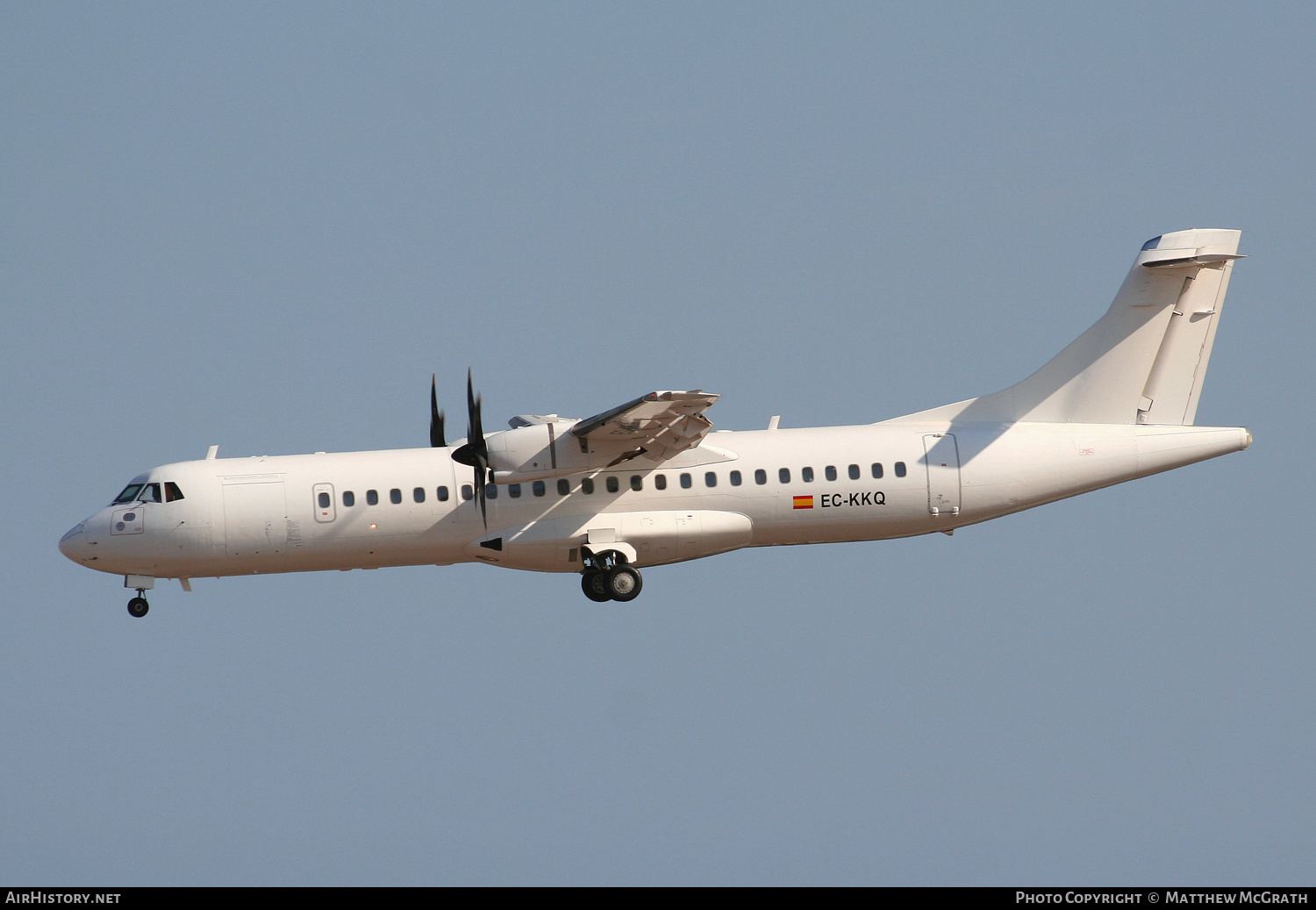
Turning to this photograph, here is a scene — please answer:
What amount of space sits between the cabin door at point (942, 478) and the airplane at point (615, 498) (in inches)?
1.4

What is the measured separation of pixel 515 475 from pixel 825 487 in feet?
20.7

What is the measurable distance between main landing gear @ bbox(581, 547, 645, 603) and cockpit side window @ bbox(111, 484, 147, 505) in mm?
9062

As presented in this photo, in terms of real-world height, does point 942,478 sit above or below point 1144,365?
below

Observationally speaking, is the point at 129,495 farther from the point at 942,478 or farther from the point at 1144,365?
the point at 1144,365

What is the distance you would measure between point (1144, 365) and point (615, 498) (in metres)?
11.6

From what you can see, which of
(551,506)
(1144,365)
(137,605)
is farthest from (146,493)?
(1144,365)

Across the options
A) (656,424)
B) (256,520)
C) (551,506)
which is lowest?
(551,506)

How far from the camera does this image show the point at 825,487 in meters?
30.1

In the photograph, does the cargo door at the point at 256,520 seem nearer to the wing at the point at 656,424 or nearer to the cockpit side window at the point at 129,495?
the cockpit side window at the point at 129,495

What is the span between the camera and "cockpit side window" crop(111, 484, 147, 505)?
30.3 meters

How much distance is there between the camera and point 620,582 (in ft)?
97.8

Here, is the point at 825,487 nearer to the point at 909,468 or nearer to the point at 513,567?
the point at 909,468

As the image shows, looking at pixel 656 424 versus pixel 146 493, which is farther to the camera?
pixel 146 493
